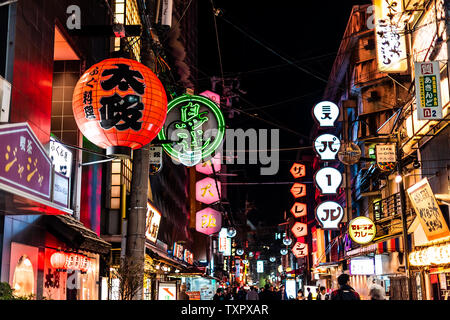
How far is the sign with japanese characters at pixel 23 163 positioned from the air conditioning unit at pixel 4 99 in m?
1.44

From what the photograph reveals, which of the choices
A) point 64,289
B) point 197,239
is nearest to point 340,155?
point 64,289

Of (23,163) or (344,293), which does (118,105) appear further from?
(344,293)

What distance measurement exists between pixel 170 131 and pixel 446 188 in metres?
11.0

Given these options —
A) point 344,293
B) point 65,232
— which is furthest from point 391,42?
point 65,232

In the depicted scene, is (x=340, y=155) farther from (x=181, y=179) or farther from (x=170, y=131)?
(x=181, y=179)

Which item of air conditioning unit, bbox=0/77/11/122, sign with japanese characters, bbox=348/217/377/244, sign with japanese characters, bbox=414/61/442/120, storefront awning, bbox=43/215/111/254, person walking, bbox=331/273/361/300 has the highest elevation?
sign with japanese characters, bbox=414/61/442/120

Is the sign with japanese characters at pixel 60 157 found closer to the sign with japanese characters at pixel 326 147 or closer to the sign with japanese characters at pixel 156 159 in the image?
the sign with japanese characters at pixel 156 159

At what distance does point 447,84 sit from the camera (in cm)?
1788

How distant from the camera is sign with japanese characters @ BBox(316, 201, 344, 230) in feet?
101

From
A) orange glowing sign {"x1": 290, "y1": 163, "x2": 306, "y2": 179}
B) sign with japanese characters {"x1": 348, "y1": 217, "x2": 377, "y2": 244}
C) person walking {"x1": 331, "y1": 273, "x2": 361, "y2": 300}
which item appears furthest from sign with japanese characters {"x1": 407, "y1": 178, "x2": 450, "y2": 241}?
orange glowing sign {"x1": 290, "y1": 163, "x2": 306, "y2": 179}

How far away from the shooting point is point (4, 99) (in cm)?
1091

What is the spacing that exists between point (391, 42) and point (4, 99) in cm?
1944

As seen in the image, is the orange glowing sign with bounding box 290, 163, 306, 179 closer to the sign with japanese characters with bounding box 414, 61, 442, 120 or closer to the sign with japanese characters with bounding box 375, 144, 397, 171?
the sign with japanese characters with bounding box 375, 144, 397, 171

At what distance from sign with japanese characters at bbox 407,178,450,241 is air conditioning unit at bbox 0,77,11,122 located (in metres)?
14.4
